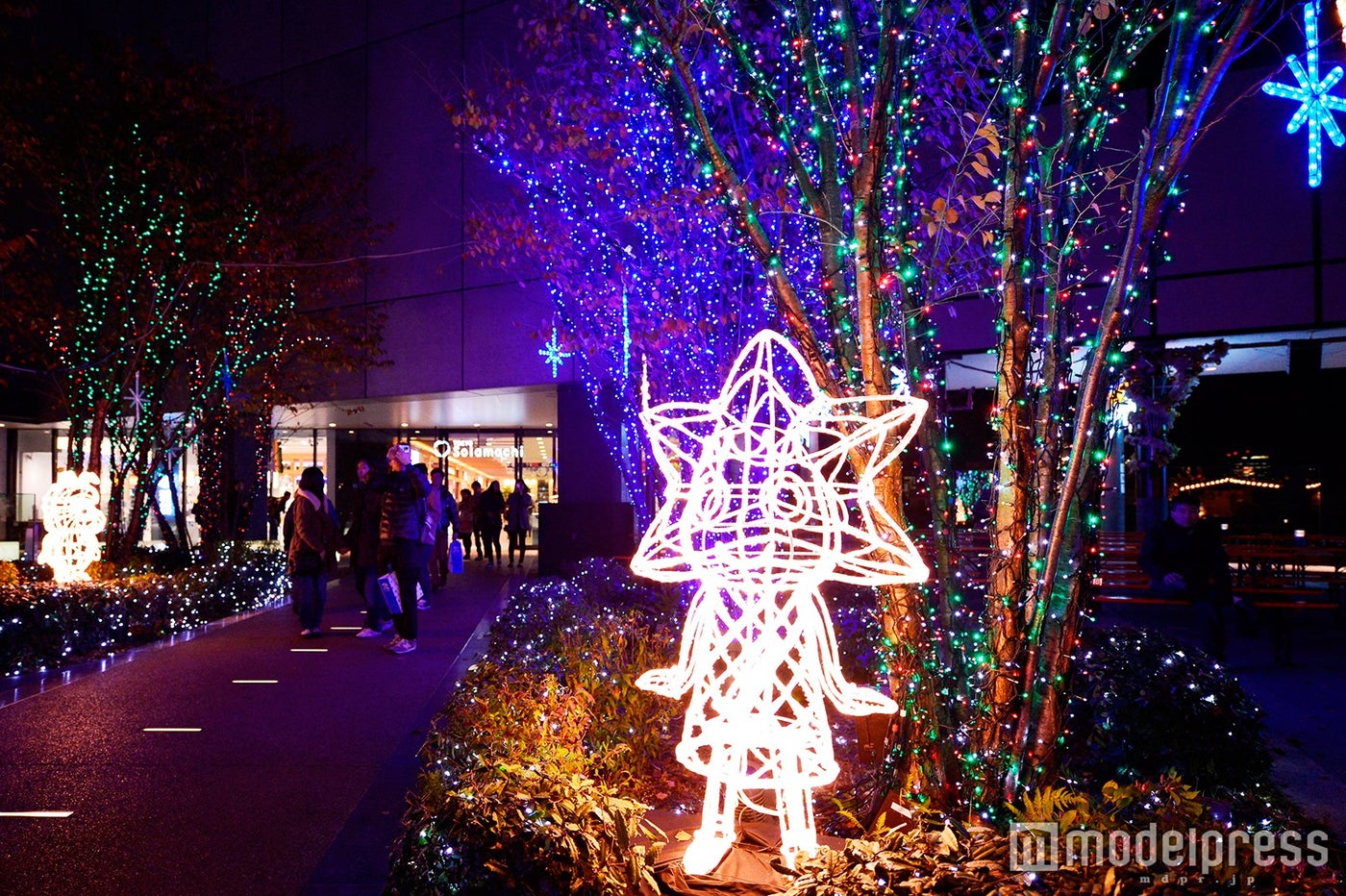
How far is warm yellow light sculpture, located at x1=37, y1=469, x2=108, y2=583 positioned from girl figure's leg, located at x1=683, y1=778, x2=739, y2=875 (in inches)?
417

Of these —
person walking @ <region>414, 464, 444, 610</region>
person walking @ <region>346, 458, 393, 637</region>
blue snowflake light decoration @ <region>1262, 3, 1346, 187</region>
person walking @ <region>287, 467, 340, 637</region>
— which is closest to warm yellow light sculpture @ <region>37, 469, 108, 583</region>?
person walking @ <region>287, 467, 340, 637</region>

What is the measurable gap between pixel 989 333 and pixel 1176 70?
10.3 metres

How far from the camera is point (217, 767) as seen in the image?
5695mm

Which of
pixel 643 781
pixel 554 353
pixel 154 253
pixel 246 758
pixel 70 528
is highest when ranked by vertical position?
pixel 154 253

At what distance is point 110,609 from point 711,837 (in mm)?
8739

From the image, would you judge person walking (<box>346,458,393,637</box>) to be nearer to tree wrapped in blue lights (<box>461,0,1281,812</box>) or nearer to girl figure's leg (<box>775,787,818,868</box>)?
tree wrapped in blue lights (<box>461,0,1281,812</box>)

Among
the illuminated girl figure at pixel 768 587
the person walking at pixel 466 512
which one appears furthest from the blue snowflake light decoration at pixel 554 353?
the illuminated girl figure at pixel 768 587

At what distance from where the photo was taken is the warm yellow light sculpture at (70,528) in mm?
11578

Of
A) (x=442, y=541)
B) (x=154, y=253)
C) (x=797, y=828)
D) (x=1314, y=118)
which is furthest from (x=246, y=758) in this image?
(x=1314, y=118)

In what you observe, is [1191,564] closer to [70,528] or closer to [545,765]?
[545,765]

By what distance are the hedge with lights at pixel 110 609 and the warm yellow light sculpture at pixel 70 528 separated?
0.36 m

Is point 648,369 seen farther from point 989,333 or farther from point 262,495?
point 262,495

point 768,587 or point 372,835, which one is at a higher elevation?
point 768,587

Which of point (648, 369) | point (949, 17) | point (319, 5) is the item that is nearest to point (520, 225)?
point (648, 369)
